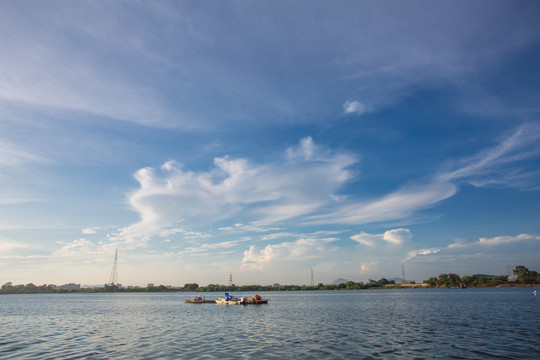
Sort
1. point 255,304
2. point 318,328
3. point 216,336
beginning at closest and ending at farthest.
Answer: point 216,336, point 318,328, point 255,304

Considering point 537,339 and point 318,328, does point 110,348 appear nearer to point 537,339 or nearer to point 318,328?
point 318,328

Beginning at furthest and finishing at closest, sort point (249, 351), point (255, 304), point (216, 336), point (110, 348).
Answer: point (255, 304), point (216, 336), point (110, 348), point (249, 351)

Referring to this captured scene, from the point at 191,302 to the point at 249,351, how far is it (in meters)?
108

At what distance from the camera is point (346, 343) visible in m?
33.3

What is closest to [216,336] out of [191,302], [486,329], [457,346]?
[457,346]

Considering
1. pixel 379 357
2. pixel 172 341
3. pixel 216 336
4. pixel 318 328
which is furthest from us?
pixel 318 328

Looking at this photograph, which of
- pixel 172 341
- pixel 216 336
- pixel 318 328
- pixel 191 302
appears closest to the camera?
pixel 172 341

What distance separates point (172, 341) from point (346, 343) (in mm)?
20031

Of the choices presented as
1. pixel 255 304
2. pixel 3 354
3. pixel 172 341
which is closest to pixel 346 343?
pixel 172 341

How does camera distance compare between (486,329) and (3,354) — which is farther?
(486,329)

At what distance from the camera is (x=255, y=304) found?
11412cm

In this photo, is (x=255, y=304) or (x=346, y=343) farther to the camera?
(x=255, y=304)

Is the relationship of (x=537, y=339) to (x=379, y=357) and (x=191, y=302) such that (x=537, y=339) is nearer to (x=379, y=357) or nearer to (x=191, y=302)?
(x=379, y=357)

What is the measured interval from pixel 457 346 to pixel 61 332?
2077 inches
